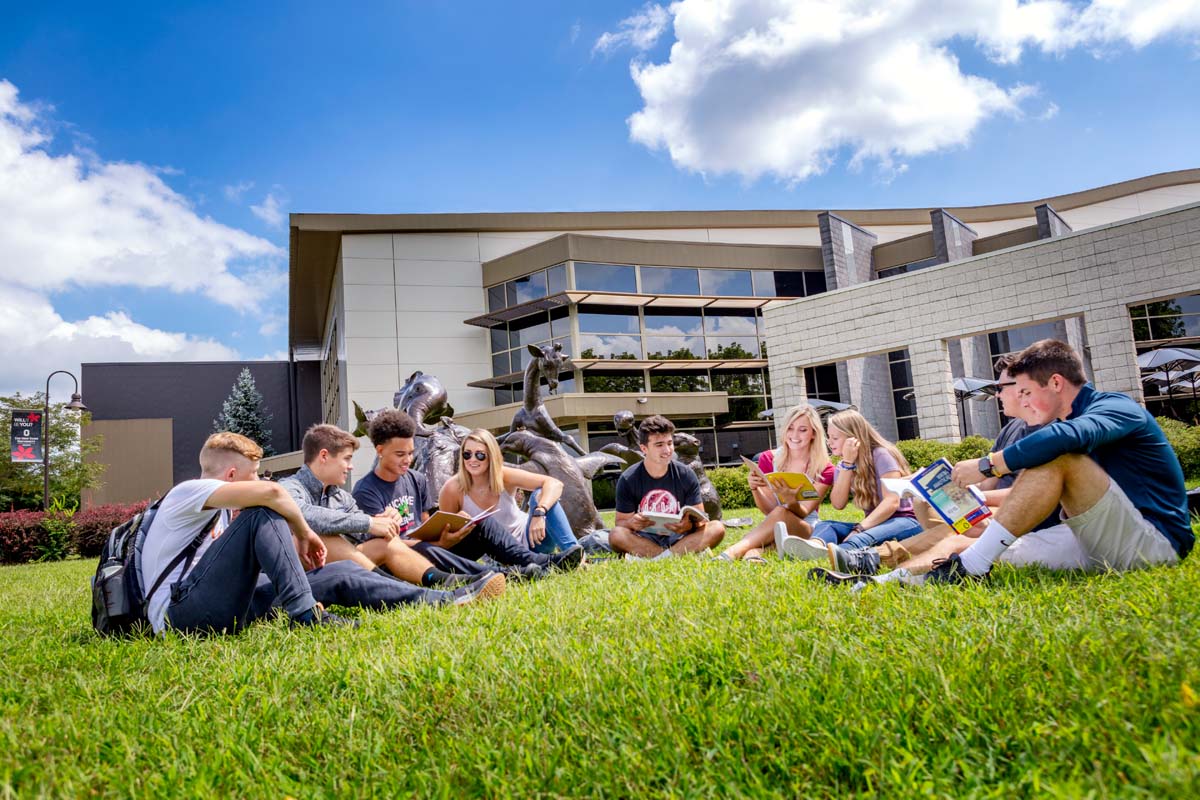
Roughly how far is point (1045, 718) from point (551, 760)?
4.25 feet

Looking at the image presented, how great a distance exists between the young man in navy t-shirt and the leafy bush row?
1267 cm

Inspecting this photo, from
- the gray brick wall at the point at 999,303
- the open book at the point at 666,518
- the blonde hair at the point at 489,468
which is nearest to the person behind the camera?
the open book at the point at 666,518

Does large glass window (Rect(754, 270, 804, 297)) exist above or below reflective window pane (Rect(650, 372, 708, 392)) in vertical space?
above

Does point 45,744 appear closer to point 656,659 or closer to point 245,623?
point 245,623

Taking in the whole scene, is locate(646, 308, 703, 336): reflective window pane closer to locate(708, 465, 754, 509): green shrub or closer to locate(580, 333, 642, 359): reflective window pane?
locate(580, 333, 642, 359): reflective window pane

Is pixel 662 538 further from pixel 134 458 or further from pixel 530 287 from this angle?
pixel 134 458

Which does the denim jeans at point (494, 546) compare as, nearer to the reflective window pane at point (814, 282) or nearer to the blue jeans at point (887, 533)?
the blue jeans at point (887, 533)

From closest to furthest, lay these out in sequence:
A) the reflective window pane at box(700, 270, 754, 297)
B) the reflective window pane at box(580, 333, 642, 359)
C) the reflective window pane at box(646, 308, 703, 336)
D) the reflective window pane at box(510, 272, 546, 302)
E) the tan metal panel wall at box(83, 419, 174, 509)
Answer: the reflective window pane at box(580, 333, 642, 359)
the reflective window pane at box(510, 272, 546, 302)
the reflective window pane at box(646, 308, 703, 336)
the reflective window pane at box(700, 270, 754, 297)
the tan metal panel wall at box(83, 419, 174, 509)

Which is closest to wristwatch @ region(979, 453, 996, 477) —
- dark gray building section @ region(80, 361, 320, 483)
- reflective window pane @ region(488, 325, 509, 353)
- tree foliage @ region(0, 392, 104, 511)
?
reflective window pane @ region(488, 325, 509, 353)

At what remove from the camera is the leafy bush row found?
15.8m

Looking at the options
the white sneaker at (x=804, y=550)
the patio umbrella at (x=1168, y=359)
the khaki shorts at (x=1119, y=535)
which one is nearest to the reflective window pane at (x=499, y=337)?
the patio umbrella at (x=1168, y=359)

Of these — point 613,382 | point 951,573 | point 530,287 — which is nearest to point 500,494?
point 951,573

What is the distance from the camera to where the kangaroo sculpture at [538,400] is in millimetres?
10148

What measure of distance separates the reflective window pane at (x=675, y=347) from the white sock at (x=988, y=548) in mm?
25075
